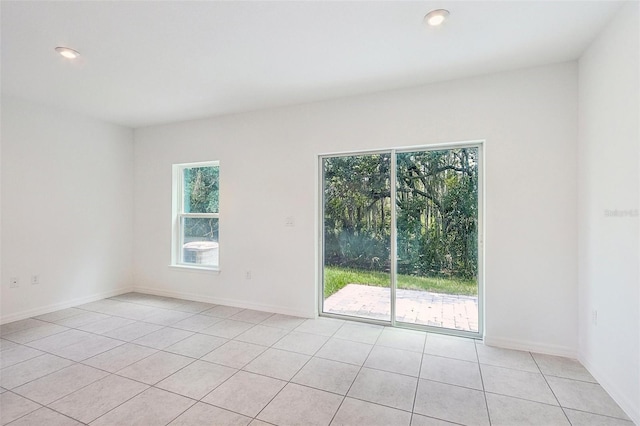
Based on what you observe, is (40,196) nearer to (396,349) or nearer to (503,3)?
(396,349)

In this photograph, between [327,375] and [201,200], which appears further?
[201,200]

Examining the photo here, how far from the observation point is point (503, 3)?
1.91m

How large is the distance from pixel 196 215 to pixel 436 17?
3764mm

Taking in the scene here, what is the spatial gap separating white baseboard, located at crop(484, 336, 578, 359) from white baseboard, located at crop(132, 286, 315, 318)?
1.87 meters

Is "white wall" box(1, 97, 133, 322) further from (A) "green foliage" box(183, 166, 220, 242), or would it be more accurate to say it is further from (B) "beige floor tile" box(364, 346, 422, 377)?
(B) "beige floor tile" box(364, 346, 422, 377)

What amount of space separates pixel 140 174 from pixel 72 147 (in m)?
0.90

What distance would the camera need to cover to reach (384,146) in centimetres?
327

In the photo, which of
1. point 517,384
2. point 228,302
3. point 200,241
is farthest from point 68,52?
point 517,384

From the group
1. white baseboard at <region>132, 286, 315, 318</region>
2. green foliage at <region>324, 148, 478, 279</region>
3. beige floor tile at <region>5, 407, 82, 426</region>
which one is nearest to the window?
white baseboard at <region>132, 286, 315, 318</region>

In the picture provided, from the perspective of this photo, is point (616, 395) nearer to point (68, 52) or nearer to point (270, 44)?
point (270, 44)

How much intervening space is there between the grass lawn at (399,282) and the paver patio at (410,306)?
0.05 metres

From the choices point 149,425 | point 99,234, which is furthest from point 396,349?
point 99,234

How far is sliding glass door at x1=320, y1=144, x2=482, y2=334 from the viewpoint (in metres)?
3.10

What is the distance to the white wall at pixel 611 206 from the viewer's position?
1861 mm
